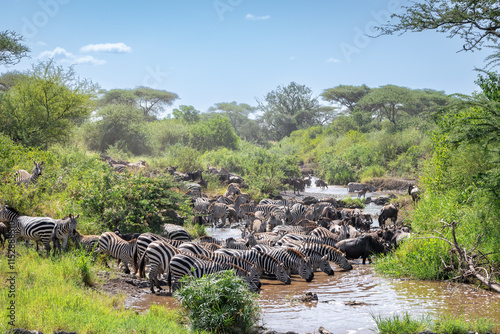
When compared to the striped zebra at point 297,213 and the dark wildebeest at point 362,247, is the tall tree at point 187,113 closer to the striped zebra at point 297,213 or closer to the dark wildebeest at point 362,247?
the striped zebra at point 297,213

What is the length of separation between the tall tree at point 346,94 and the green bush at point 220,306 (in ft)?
185

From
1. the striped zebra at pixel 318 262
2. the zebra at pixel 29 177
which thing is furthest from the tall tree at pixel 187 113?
the striped zebra at pixel 318 262

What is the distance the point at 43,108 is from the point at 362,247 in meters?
18.0

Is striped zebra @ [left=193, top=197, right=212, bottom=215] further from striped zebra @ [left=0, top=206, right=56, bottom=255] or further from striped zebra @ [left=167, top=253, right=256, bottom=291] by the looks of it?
striped zebra @ [left=167, top=253, right=256, bottom=291]

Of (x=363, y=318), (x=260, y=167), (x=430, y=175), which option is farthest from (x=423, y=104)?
(x=363, y=318)

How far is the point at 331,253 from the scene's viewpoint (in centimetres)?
1119

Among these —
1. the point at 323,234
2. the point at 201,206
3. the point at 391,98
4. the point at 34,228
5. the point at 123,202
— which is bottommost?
the point at 323,234

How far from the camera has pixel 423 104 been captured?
50906 millimetres

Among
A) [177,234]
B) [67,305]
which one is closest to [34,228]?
[67,305]

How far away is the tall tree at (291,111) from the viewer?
7106 centimetres

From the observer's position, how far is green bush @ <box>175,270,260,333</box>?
6105 mm

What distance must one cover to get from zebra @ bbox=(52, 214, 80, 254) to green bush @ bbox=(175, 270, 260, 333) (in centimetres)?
396

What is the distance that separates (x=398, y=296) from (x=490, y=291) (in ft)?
5.62

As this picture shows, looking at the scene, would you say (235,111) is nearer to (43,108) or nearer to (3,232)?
(43,108)
